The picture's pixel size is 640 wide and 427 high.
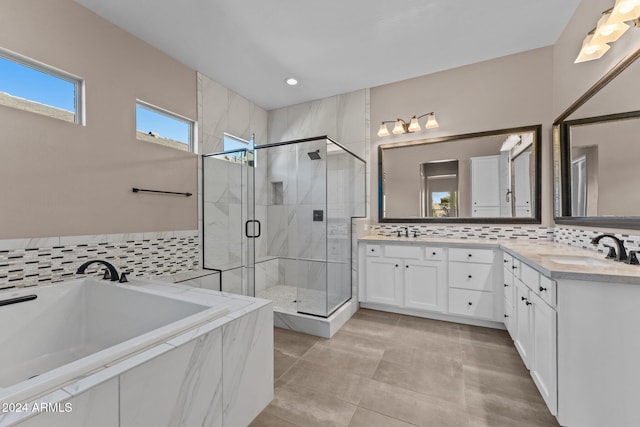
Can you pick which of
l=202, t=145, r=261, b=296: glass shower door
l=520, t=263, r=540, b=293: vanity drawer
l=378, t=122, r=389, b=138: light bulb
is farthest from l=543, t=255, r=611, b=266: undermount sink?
l=202, t=145, r=261, b=296: glass shower door

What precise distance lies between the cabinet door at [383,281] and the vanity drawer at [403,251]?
7 cm

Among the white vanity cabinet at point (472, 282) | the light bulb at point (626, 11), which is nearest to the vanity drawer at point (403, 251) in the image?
the white vanity cabinet at point (472, 282)

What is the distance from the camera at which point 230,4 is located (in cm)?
211

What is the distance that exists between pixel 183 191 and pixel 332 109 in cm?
226

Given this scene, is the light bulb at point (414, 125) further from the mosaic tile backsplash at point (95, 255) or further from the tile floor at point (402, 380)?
the mosaic tile backsplash at point (95, 255)

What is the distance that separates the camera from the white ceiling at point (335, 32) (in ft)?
7.06

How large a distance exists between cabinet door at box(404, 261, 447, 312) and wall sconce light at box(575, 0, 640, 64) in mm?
2015

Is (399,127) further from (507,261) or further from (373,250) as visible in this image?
(507,261)

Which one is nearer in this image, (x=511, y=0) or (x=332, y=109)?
(x=511, y=0)

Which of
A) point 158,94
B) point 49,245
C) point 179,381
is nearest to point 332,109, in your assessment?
point 158,94

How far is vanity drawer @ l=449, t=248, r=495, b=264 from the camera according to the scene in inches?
101

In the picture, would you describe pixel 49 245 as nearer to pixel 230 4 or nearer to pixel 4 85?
pixel 4 85

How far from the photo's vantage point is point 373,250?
3.08 metres

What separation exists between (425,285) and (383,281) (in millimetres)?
447
